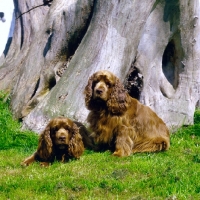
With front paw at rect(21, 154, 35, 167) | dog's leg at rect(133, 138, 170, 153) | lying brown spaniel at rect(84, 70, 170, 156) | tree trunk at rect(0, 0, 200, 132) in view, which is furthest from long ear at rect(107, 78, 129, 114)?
front paw at rect(21, 154, 35, 167)

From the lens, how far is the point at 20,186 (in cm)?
650

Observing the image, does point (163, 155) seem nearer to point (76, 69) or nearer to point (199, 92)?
point (76, 69)

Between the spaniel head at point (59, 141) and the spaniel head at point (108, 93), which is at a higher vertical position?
the spaniel head at point (108, 93)

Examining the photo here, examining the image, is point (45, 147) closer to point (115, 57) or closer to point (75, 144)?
point (75, 144)

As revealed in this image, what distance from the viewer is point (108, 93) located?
28.3 feet

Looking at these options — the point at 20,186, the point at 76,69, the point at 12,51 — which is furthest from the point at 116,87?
the point at 12,51

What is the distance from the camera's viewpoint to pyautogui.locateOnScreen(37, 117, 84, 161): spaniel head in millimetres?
8055

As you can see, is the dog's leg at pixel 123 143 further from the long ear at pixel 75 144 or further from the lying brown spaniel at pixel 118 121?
the long ear at pixel 75 144

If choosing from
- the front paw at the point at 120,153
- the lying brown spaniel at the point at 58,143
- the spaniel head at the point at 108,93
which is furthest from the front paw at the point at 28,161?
the spaniel head at the point at 108,93

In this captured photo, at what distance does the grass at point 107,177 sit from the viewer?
610 cm

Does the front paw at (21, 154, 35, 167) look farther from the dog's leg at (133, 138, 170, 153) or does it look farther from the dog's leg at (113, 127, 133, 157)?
the dog's leg at (133, 138, 170, 153)

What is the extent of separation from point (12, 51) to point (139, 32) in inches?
237

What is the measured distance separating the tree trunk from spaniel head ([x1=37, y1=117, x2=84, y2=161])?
1609mm

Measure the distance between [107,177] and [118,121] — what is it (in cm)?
198
